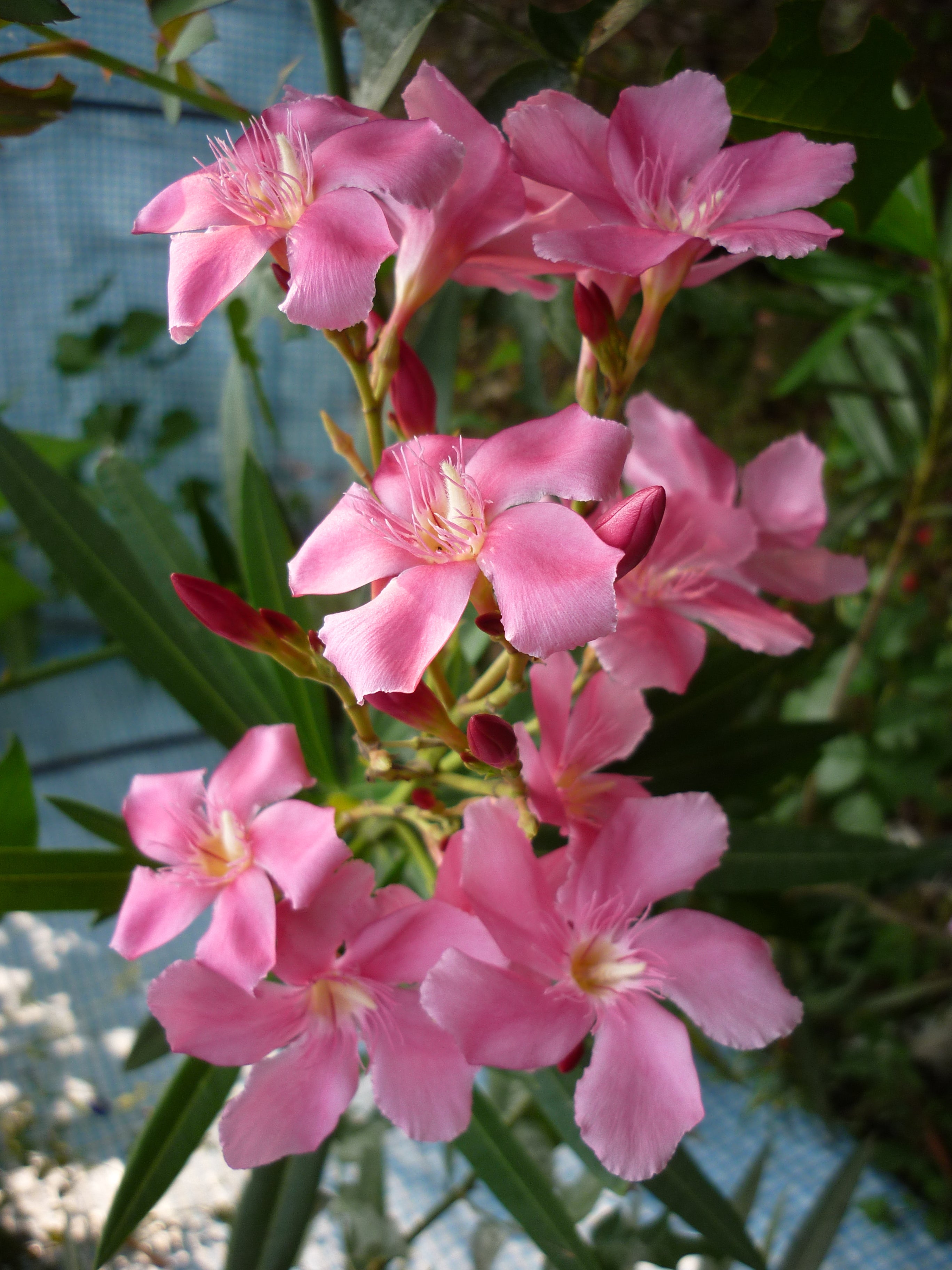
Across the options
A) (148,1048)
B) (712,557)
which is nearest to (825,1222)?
(148,1048)

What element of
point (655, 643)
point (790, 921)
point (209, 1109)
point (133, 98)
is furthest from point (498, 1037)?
point (133, 98)

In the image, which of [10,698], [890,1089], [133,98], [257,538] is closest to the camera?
[257,538]

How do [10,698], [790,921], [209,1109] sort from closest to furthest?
[209,1109], [790,921], [10,698]

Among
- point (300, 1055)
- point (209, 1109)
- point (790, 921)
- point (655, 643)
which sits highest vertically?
point (655, 643)

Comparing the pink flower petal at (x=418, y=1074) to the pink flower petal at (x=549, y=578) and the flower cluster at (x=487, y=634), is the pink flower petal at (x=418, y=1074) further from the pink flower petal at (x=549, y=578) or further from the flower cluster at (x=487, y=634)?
the pink flower petal at (x=549, y=578)

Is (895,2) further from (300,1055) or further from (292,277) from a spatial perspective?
(300,1055)

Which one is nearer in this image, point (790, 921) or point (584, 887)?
point (584, 887)

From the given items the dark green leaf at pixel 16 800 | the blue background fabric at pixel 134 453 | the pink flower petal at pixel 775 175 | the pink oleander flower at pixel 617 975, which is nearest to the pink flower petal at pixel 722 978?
the pink oleander flower at pixel 617 975
